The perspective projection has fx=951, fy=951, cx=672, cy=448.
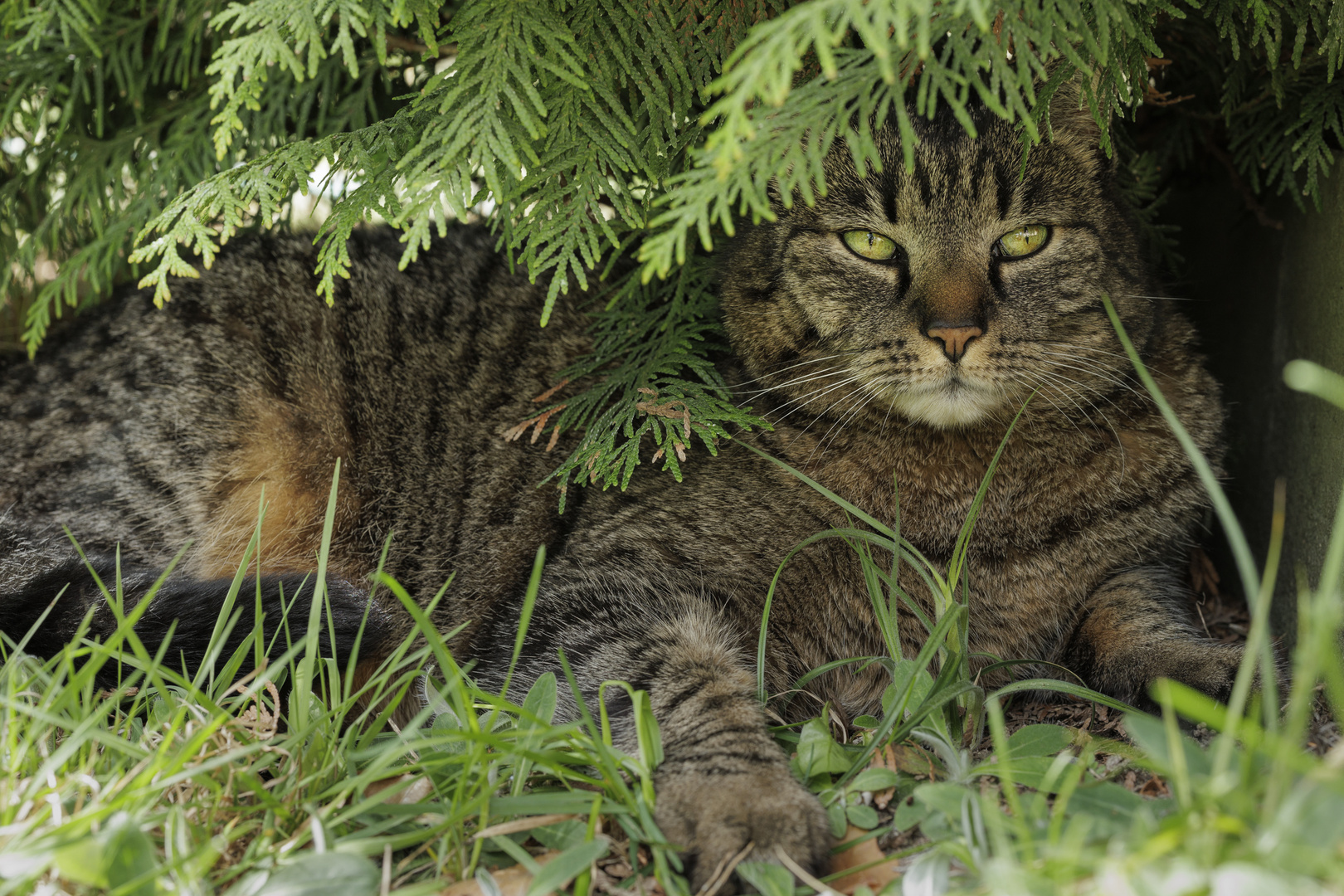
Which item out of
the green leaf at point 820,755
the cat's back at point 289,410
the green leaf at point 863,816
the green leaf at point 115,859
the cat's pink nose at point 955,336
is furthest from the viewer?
the cat's back at point 289,410

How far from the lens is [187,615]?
1780 millimetres

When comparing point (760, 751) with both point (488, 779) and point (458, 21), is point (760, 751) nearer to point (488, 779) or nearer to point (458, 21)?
point (488, 779)

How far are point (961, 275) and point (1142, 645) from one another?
0.82 metres

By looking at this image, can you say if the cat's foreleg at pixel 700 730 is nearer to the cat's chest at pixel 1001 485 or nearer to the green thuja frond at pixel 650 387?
the green thuja frond at pixel 650 387

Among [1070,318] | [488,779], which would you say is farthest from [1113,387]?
[488,779]

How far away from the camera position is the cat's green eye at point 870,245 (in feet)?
6.12

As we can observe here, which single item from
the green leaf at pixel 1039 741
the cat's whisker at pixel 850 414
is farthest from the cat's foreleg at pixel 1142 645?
the cat's whisker at pixel 850 414

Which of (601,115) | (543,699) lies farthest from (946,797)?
(601,115)

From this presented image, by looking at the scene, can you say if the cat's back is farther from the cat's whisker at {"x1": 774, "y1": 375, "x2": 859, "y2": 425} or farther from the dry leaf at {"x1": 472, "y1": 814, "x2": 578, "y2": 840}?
the dry leaf at {"x1": 472, "y1": 814, "x2": 578, "y2": 840}

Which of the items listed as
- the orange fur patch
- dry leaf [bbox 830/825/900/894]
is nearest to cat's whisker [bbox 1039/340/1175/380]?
dry leaf [bbox 830/825/900/894]

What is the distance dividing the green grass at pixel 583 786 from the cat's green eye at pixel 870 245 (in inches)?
21.1

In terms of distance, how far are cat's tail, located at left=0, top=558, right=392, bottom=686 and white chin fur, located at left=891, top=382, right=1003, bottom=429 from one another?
42.0 inches

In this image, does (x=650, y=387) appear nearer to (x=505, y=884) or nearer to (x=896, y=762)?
(x=896, y=762)

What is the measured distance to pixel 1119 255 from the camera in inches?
76.4
